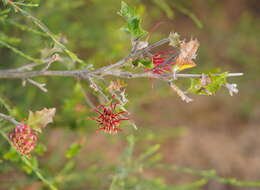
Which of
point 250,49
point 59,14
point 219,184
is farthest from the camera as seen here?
point 250,49

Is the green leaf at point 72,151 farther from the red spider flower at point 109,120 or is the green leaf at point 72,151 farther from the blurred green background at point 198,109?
the blurred green background at point 198,109

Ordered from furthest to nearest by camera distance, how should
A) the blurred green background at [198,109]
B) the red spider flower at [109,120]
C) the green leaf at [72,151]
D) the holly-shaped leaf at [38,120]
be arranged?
the blurred green background at [198,109] → the green leaf at [72,151] → the red spider flower at [109,120] → the holly-shaped leaf at [38,120]

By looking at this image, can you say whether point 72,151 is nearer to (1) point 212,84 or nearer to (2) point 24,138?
(2) point 24,138

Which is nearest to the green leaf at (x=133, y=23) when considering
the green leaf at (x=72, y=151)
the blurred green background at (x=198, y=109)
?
the green leaf at (x=72, y=151)

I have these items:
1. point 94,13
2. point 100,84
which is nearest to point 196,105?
point 94,13

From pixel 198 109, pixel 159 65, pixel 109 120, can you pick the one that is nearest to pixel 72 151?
pixel 109 120

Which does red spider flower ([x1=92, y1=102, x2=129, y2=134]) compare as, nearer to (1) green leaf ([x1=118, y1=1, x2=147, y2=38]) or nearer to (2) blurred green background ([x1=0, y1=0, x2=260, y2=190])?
(1) green leaf ([x1=118, y1=1, x2=147, y2=38])

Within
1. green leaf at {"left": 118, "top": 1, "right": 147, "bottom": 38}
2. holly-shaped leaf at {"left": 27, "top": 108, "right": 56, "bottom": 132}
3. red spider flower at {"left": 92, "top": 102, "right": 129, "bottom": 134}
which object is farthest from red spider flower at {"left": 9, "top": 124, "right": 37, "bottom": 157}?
green leaf at {"left": 118, "top": 1, "right": 147, "bottom": 38}

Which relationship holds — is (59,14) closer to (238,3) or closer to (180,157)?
(180,157)

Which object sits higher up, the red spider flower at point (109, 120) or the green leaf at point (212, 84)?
the green leaf at point (212, 84)

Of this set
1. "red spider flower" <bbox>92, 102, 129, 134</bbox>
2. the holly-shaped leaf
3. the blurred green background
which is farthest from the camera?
the blurred green background

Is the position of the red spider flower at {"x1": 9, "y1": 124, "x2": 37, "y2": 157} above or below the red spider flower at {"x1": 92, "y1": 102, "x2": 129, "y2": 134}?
below
